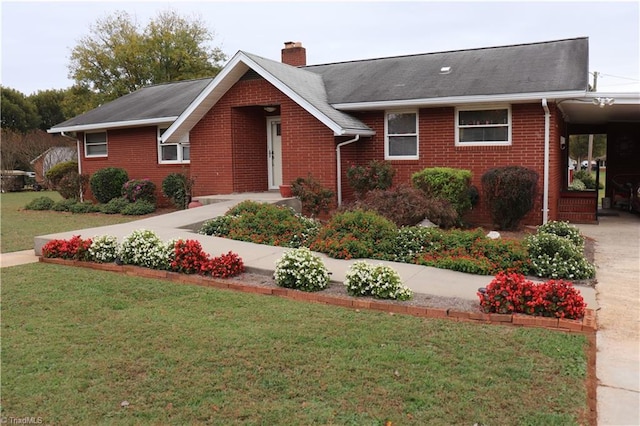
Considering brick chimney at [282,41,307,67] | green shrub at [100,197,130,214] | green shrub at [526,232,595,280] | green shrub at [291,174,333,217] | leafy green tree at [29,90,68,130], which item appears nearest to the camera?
green shrub at [526,232,595,280]

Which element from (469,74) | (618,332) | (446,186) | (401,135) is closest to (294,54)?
(401,135)

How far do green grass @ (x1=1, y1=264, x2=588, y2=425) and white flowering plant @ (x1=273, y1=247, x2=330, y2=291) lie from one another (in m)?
0.65

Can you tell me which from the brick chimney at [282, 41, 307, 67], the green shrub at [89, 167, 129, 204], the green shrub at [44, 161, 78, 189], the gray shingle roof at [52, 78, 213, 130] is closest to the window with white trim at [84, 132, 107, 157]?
the gray shingle roof at [52, 78, 213, 130]

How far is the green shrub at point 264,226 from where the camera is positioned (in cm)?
974

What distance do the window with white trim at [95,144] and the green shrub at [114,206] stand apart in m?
3.65

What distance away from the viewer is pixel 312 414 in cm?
366

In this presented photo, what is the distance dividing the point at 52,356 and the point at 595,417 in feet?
14.2

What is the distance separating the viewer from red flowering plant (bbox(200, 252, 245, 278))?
7.53 metres

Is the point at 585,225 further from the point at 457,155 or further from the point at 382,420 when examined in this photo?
the point at 382,420

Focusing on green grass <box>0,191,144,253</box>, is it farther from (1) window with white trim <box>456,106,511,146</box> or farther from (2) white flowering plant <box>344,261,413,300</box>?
(1) window with white trim <box>456,106,511,146</box>

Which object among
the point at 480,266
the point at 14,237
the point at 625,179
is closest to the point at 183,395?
the point at 480,266

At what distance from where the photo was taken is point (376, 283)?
21.1ft

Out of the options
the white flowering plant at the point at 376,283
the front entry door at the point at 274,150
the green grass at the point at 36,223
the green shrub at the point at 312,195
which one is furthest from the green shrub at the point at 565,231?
the green grass at the point at 36,223

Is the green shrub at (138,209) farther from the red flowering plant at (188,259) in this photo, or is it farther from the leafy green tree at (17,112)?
the leafy green tree at (17,112)
